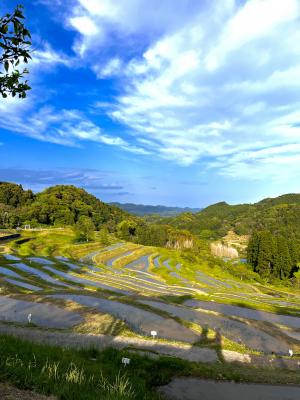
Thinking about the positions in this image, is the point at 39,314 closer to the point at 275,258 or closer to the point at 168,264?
the point at 168,264

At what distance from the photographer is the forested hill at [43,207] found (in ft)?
455

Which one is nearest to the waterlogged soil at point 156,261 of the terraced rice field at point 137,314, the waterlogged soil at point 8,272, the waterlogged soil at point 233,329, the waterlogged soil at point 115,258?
the waterlogged soil at point 115,258

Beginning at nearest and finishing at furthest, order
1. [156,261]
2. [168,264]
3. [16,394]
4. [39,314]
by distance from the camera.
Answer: [16,394]
[39,314]
[168,264]
[156,261]

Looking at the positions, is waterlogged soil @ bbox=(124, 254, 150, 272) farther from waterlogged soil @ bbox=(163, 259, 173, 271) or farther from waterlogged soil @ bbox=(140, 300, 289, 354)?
waterlogged soil @ bbox=(140, 300, 289, 354)

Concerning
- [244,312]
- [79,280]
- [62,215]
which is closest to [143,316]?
[244,312]

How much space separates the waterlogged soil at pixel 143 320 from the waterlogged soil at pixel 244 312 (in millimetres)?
13261

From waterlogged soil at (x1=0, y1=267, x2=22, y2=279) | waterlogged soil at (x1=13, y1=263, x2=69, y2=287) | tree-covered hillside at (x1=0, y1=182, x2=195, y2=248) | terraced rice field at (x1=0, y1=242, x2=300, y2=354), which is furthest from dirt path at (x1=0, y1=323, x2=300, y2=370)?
tree-covered hillside at (x1=0, y1=182, x2=195, y2=248)

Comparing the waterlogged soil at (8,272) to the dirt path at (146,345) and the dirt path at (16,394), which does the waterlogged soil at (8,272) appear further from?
the dirt path at (16,394)

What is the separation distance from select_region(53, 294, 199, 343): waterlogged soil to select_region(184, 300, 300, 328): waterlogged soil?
13.3 metres

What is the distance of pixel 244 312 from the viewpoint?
43.4 metres

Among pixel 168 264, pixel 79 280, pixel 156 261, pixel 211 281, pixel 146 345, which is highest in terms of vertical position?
pixel 146 345

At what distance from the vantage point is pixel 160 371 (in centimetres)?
1432

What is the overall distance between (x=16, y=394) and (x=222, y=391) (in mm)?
9336

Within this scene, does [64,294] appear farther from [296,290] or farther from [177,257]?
[177,257]
